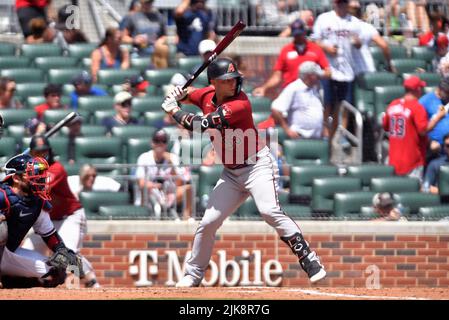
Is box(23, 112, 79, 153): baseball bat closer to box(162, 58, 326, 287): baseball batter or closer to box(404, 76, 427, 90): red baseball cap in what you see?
box(162, 58, 326, 287): baseball batter

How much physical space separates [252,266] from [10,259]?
3602 millimetres

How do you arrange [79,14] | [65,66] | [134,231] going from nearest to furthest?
[134,231] < [65,66] < [79,14]

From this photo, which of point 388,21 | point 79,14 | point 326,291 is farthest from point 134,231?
point 388,21

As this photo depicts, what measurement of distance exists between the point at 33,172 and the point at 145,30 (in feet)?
18.5

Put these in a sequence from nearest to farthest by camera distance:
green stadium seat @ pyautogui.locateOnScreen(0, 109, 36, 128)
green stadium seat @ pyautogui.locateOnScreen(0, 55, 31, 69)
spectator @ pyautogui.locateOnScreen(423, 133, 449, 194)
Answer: spectator @ pyautogui.locateOnScreen(423, 133, 449, 194), green stadium seat @ pyautogui.locateOnScreen(0, 109, 36, 128), green stadium seat @ pyautogui.locateOnScreen(0, 55, 31, 69)

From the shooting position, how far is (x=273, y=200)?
928 cm

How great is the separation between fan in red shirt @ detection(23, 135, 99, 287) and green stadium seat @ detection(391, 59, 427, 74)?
478cm

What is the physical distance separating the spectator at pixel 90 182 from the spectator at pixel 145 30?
2589 millimetres

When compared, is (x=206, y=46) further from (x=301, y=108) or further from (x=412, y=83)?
(x=412, y=83)

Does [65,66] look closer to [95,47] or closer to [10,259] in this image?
[95,47]

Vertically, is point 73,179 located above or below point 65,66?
below

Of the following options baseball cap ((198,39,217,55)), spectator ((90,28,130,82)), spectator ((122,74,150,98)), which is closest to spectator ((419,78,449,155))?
baseball cap ((198,39,217,55))

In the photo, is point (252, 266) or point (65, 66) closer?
point (252, 266)

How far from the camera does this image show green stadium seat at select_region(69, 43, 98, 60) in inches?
560
